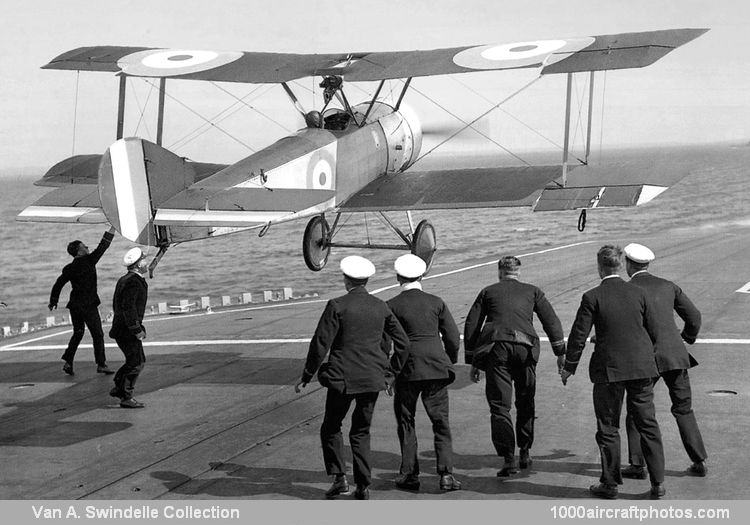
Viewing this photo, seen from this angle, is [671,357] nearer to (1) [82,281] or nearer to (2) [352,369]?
(2) [352,369]

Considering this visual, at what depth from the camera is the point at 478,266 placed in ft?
92.8

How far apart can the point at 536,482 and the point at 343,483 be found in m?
1.62

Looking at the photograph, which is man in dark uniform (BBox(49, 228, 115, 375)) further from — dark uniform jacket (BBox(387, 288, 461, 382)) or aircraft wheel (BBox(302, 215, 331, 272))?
dark uniform jacket (BBox(387, 288, 461, 382))

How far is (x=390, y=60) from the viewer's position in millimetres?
16016

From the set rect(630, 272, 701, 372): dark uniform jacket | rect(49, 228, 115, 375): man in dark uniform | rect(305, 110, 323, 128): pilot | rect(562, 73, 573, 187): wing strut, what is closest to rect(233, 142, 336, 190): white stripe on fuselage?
rect(305, 110, 323, 128): pilot

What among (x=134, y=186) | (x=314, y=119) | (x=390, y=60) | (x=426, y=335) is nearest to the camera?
(x=426, y=335)

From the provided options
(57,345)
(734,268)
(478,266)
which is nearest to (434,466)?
(57,345)

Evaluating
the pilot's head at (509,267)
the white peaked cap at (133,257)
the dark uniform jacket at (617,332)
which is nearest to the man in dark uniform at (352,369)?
the pilot's head at (509,267)

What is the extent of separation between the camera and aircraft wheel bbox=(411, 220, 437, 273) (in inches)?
714

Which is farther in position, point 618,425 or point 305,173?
point 305,173

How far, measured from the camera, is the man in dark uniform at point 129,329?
1200cm

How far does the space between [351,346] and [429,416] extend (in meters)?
0.94

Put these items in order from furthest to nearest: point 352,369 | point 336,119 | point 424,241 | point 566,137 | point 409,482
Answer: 1. point 424,241
2. point 336,119
3. point 566,137
4. point 409,482
5. point 352,369

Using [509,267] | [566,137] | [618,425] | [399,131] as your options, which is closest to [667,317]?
[618,425]
